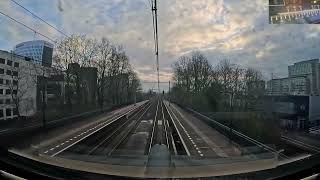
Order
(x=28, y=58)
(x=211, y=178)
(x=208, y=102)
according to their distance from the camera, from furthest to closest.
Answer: (x=208, y=102) → (x=28, y=58) → (x=211, y=178)

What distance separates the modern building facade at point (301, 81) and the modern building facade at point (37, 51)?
10.6ft

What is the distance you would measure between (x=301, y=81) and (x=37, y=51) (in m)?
3.49

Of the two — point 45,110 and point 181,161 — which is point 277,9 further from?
point 45,110

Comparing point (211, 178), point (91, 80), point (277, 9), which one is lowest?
point (211, 178)

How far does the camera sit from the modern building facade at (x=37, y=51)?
4.07 metres

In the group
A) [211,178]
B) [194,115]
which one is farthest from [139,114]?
[211,178]

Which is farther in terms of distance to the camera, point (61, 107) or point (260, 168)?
point (61, 107)

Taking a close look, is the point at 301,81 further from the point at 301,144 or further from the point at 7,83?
the point at 7,83

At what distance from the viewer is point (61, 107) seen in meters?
6.29

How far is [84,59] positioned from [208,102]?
4200mm

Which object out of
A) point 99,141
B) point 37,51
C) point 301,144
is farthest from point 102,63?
point 301,144

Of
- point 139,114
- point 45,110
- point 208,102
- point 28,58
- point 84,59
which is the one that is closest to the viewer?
point 28,58

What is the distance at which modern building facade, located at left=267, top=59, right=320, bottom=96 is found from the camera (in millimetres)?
4258

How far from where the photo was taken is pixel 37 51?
4355 mm
